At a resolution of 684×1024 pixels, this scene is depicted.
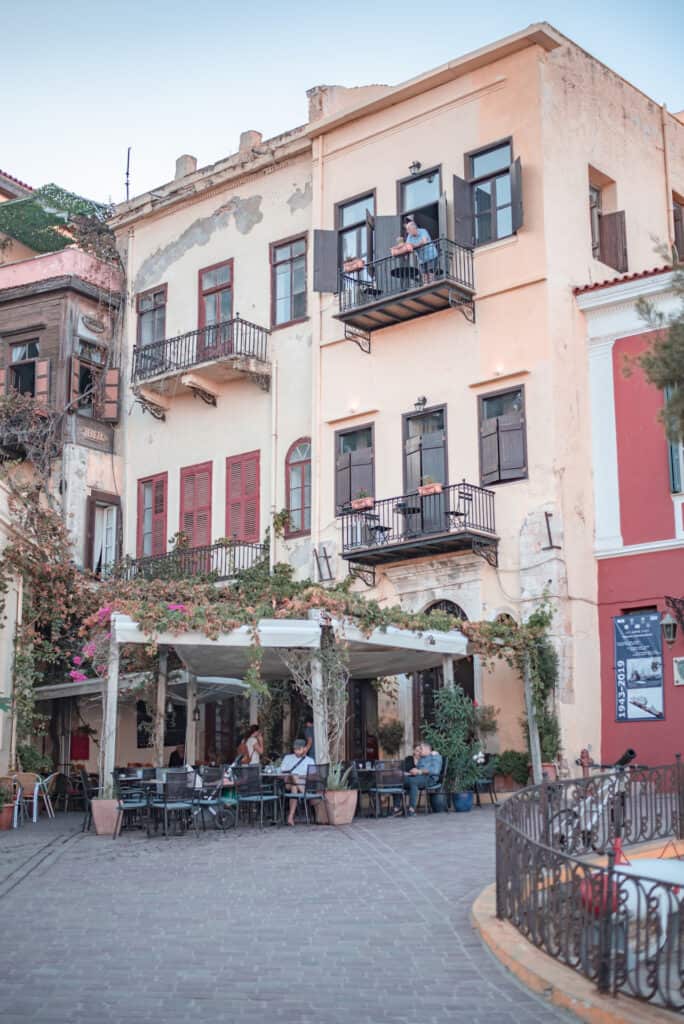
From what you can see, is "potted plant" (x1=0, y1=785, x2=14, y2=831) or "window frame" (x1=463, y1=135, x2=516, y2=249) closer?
"potted plant" (x1=0, y1=785, x2=14, y2=831)

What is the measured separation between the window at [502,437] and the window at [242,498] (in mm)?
5457

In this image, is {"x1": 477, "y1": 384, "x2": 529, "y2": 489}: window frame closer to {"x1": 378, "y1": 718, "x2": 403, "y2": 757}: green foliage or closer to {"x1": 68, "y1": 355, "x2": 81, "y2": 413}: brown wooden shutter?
{"x1": 378, "y1": 718, "x2": 403, "y2": 757}: green foliage

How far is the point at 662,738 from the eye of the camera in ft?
64.7

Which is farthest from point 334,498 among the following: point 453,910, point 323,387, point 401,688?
point 453,910

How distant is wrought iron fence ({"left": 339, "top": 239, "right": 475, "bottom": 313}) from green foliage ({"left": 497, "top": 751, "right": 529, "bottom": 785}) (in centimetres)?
788

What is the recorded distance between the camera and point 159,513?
88.2ft

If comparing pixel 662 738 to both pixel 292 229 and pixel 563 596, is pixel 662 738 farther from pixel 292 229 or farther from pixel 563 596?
pixel 292 229

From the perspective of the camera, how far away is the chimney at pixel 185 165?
1113 inches

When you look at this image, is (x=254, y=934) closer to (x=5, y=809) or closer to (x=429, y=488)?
(x=5, y=809)

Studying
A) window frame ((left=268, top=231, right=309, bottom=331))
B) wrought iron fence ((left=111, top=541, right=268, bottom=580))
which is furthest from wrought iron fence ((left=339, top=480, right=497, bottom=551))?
window frame ((left=268, top=231, right=309, bottom=331))

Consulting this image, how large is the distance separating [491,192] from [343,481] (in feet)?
18.9

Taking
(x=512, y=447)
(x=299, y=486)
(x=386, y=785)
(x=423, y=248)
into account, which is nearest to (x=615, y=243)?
(x=423, y=248)

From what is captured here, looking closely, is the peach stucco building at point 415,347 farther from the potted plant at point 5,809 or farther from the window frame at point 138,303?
the potted plant at point 5,809

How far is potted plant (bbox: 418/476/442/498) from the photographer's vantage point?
21.4 m
